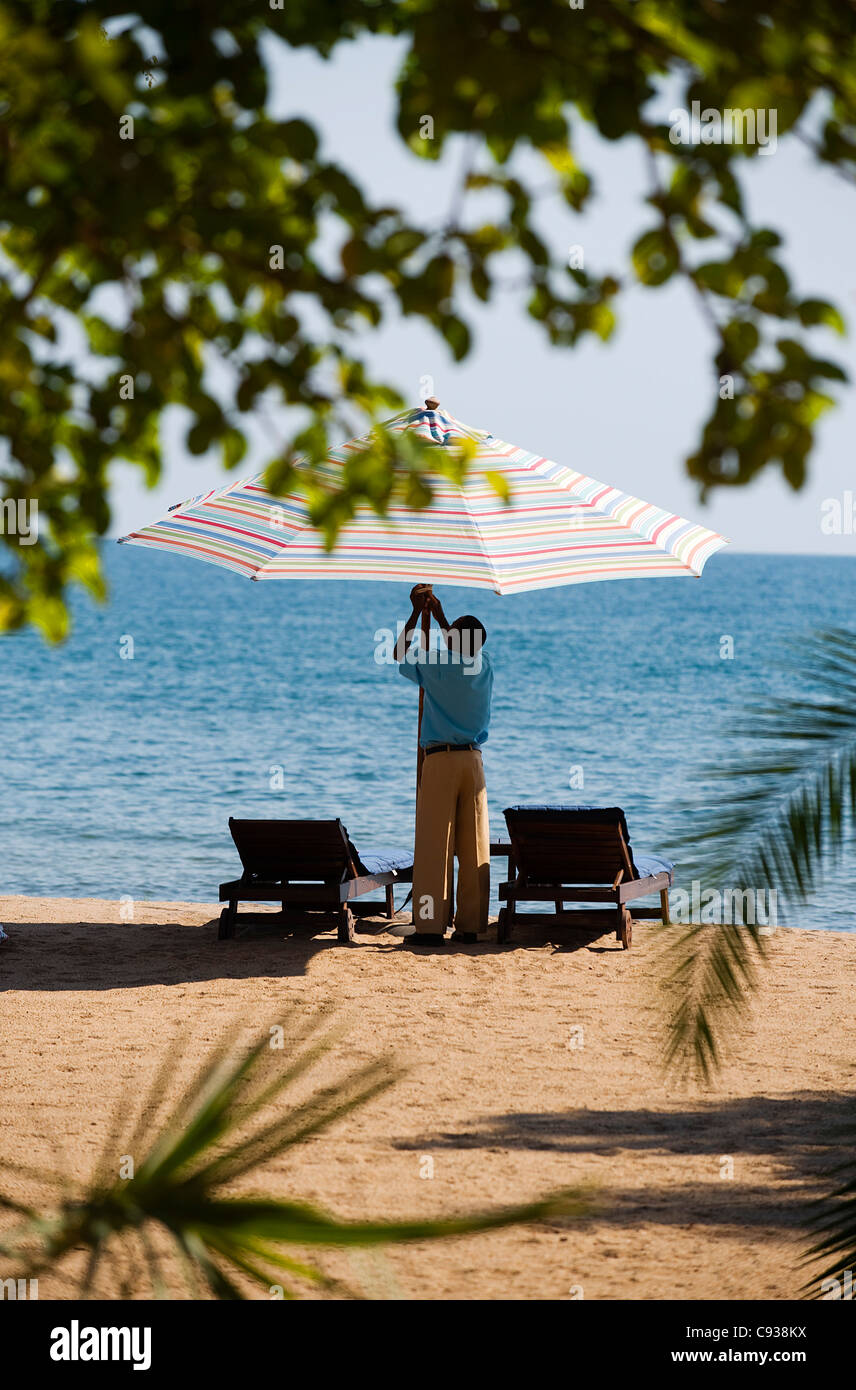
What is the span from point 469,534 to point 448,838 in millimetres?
1975

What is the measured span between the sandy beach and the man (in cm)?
40

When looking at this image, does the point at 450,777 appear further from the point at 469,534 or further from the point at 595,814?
the point at 469,534

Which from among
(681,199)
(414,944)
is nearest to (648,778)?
(414,944)

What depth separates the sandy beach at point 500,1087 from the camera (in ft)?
15.4

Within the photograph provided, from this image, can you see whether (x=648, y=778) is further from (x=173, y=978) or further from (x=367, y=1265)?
(x=367, y=1265)

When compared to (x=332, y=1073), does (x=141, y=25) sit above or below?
above

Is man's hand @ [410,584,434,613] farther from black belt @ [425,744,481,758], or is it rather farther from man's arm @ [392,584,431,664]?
black belt @ [425,744,481,758]

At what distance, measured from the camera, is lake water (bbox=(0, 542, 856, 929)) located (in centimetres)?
1639

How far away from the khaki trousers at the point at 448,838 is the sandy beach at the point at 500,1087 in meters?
0.37

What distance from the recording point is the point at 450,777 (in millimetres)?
8953

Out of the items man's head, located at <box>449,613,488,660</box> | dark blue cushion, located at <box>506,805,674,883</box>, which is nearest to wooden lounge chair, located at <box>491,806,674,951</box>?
dark blue cushion, located at <box>506,805,674,883</box>

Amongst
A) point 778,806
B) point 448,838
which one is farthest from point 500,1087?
point 778,806

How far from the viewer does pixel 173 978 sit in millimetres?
8344

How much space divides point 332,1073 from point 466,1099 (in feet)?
2.15
